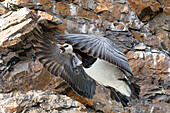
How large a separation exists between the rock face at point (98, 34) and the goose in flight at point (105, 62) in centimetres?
48

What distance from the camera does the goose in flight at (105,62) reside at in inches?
55.9

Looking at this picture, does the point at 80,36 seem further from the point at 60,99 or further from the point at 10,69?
the point at 10,69

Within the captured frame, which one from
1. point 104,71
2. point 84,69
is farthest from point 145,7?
point 84,69

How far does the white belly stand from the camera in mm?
1938

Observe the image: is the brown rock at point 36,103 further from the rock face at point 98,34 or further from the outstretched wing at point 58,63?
the outstretched wing at point 58,63

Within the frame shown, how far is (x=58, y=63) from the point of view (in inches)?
86.6

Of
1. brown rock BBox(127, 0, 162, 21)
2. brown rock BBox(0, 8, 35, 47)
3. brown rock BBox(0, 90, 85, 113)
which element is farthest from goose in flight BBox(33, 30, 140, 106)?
brown rock BBox(127, 0, 162, 21)

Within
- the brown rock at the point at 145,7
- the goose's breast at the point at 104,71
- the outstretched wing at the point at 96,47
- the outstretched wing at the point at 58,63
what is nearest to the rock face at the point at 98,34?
the brown rock at the point at 145,7

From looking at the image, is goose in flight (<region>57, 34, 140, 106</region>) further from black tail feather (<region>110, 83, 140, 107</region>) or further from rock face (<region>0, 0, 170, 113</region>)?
rock face (<region>0, 0, 170, 113</region>)

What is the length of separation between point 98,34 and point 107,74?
1320 millimetres

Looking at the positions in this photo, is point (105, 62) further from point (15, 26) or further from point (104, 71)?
point (15, 26)

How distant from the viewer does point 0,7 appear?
307 centimetres

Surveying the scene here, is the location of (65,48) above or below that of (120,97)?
above

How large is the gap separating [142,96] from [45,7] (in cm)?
217
